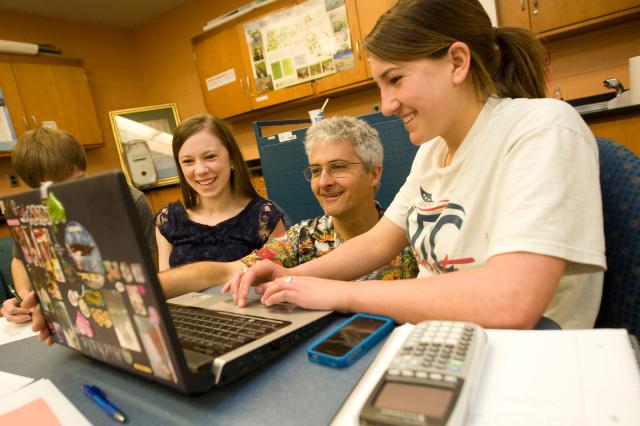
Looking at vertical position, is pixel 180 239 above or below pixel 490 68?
below

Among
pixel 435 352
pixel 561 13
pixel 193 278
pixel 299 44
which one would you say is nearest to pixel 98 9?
pixel 299 44

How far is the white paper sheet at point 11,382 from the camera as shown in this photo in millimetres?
665

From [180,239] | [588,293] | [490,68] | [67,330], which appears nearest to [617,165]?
[588,293]

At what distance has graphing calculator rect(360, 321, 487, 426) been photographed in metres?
0.38

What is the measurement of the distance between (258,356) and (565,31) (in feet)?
10.1

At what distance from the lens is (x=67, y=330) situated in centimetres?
66

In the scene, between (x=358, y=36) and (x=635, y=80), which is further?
(x=358, y=36)

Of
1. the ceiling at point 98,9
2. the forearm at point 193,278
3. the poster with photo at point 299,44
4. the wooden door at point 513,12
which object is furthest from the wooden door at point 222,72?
the forearm at point 193,278

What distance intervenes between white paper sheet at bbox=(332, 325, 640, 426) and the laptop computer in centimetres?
17

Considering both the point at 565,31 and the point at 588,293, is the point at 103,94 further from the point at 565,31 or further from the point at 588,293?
the point at 588,293

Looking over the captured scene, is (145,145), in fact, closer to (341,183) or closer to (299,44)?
(299,44)

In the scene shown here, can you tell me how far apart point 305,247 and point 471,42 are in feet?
2.60

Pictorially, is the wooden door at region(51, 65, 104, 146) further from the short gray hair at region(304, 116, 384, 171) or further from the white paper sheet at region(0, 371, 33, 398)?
the white paper sheet at region(0, 371, 33, 398)

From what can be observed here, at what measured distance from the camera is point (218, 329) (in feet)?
2.18
